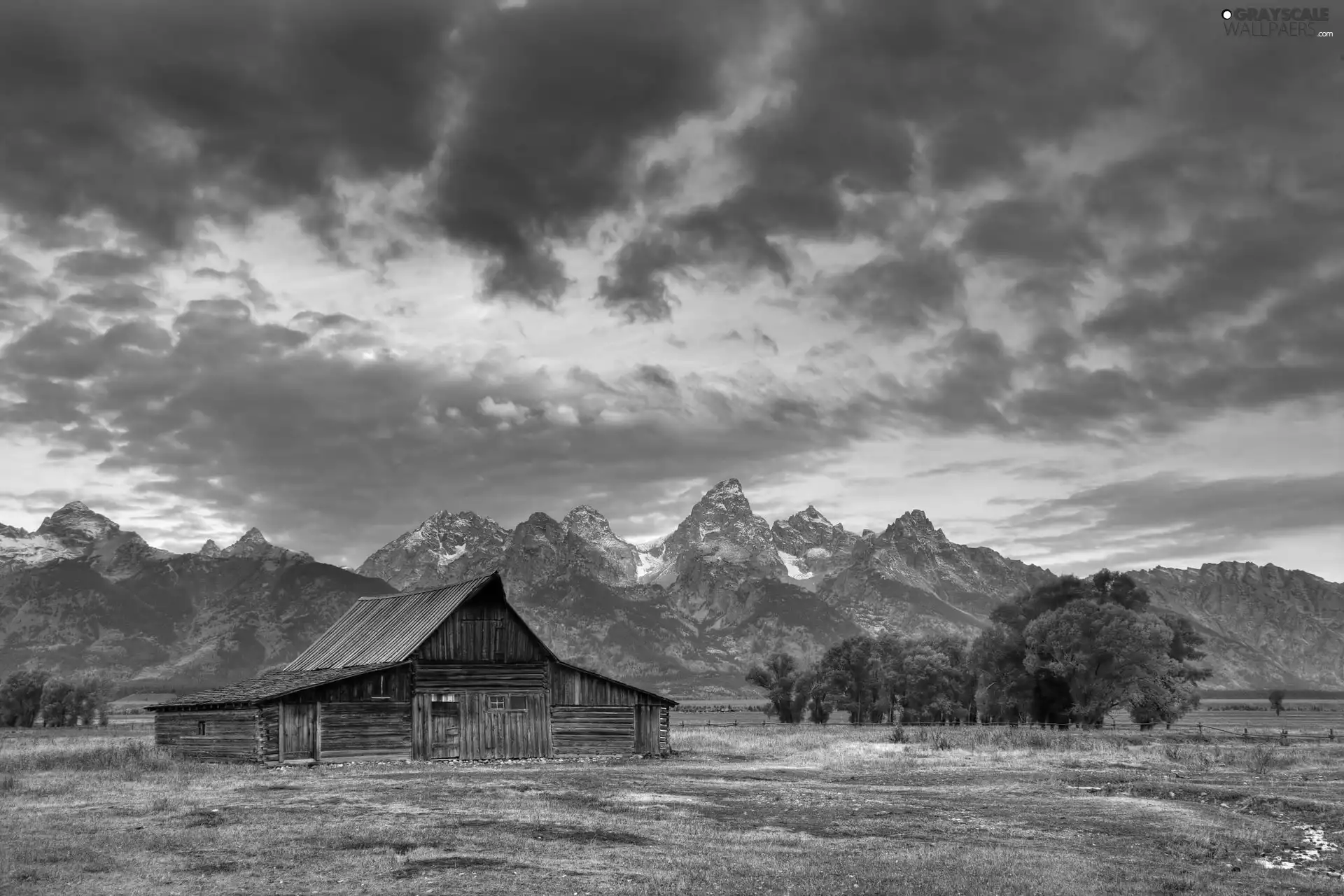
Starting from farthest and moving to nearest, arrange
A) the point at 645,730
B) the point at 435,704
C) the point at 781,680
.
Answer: the point at 781,680
the point at 645,730
the point at 435,704

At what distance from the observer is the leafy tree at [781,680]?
111 meters

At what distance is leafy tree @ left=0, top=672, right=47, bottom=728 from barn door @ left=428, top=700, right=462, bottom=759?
229ft

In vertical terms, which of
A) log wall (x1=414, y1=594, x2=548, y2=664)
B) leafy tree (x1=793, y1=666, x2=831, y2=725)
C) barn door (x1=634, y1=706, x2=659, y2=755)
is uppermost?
log wall (x1=414, y1=594, x2=548, y2=664)

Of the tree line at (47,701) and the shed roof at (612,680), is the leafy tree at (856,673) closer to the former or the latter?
the shed roof at (612,680)

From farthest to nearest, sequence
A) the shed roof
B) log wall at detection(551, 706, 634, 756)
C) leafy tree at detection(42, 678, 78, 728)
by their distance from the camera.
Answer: leafy tree at detection(42, 678, 78, 728) → the shed roof → log wall at detection(551, 706, 634, 756)

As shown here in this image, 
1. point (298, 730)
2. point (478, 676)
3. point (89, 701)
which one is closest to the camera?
point (298, 730)

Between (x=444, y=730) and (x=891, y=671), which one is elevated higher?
(x=444, y=730)

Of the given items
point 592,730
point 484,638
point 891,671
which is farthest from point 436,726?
point 891,671

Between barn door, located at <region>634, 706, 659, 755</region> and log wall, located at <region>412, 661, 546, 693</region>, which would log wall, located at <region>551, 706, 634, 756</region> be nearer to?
barn door, located at <region>634, 706, 659, 755</region>

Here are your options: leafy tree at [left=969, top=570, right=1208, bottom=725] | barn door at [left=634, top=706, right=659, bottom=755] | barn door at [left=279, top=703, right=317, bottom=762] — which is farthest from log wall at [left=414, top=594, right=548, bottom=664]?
leafy tree at [left=969, top=570, right=1208, bottom=725]

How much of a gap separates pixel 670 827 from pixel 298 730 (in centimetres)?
2864

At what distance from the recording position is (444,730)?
179ft

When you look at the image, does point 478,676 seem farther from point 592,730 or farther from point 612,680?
point 612,680

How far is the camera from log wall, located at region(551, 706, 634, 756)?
57.6 metres
